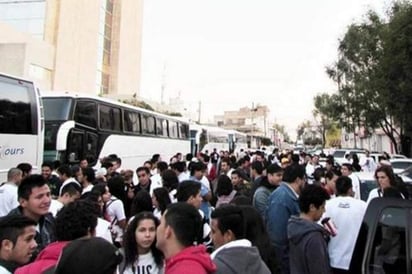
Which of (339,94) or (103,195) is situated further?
(339,94)

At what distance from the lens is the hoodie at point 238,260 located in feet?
8.75

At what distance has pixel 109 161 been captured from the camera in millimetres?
9336

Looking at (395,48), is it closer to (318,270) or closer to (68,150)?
(68,150)

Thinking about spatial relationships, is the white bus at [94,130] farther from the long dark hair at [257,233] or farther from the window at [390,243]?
the window at [390,243]

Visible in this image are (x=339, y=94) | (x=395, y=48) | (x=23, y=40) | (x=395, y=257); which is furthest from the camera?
(x=23, y=40)

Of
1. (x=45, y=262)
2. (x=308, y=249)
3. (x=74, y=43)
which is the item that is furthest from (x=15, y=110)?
(x=74, y=43)

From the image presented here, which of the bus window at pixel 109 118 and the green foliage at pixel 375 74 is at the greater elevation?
the green foliage at pixel 375 74

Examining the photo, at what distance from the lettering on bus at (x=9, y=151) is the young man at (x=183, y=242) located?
8378 mm

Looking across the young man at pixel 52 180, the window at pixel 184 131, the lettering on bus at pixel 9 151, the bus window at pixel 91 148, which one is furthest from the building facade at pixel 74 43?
the young man at pixel 52 180

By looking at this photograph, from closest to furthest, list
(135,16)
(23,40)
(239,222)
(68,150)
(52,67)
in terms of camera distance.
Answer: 1. (239,222)
2. (68,150)
3. (23,40)
4. (52,67)
5. (135,16)

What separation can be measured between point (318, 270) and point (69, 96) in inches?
448

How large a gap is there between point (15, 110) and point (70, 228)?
8.68 meters

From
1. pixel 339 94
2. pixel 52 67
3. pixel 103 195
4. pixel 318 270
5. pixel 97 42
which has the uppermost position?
pixel 97 42

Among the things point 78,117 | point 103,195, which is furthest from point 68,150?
point 103,195
